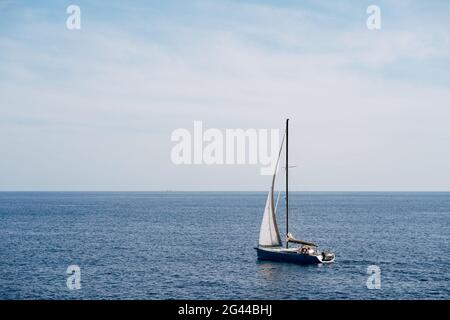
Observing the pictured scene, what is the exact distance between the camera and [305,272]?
6347cm

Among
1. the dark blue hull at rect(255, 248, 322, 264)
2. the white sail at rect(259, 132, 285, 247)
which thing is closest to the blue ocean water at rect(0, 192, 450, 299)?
the dark blue hull at rect(255, 248, 322, 264)

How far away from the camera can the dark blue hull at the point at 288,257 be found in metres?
67.5

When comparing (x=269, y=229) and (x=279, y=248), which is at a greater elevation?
(x=269, y=229)

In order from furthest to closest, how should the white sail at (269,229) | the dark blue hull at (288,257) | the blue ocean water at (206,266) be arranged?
1. the white sail at (269,229)
2. the dark blue hull at (288,257)
3. the blue ocean water at (206,266)

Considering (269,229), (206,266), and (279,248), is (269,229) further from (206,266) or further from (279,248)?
(206,266)

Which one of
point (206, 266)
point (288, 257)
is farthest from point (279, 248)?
point (206, 266)

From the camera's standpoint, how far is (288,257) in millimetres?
68812

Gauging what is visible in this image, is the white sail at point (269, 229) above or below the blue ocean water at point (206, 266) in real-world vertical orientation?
above

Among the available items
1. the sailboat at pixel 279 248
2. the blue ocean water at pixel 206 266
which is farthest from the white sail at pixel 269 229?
the blue ocean water at pixel 206 266

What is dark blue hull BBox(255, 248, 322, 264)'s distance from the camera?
221 ft

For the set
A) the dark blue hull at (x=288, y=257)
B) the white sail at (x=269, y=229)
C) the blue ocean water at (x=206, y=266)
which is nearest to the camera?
the blue ocean water at (x=206, y=266)

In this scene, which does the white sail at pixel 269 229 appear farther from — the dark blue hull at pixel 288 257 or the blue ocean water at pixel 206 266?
the blue ocean water at pixel 206 266

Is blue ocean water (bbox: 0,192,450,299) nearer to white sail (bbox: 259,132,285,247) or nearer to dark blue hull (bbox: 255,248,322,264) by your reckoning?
dark blue hull (bbox: 255,248,322,264)
